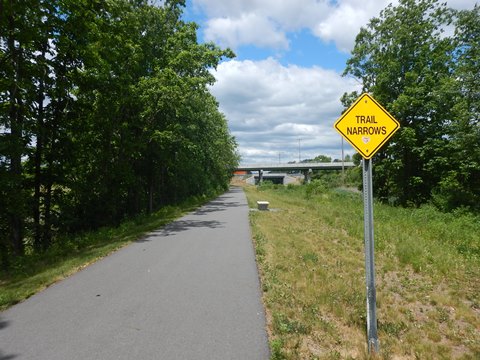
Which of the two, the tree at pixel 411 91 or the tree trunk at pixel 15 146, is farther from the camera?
the tree at pixel 411 91

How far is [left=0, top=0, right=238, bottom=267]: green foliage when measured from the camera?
12.2 meters

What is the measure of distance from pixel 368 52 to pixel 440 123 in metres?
9.00

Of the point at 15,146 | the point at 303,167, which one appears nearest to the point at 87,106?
the point at 15,146

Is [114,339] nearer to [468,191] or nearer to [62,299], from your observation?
[62,299]

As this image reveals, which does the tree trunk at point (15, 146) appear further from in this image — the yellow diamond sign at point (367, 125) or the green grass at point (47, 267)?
the yellow diamond sign at point (367, 125)

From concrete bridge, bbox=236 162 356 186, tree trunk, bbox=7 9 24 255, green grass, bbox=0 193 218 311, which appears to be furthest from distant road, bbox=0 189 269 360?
concrete bridge, bbox=236 162 356 186

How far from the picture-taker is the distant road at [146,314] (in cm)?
416

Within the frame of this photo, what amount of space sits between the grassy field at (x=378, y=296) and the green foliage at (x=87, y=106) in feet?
30.5

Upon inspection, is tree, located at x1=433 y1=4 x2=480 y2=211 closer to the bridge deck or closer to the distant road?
the distant road

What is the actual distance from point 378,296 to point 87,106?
1519 cm

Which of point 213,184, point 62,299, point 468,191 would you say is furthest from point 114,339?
point 213,184

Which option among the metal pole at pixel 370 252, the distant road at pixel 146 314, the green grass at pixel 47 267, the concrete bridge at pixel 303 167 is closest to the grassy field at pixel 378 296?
the metal pole at pixel 370 252

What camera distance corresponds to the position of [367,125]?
14.5 feet

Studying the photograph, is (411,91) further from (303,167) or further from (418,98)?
(303,167)
